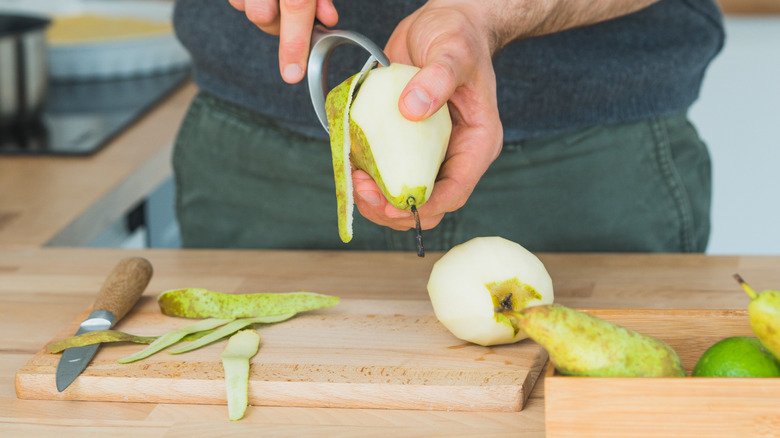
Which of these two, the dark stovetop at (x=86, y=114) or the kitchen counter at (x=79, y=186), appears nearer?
the kitchen counter at (x=79, y=186)

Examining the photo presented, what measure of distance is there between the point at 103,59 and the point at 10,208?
80 cm

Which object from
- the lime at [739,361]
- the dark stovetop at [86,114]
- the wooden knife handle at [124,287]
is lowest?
the dark stovetop at [86,114]

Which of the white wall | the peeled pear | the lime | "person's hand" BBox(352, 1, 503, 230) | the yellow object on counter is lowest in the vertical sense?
the white wall

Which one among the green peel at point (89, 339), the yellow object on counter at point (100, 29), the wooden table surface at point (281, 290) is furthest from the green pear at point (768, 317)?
the yellow object on counter at point (100, 29)

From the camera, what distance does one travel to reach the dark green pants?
1.21 metres

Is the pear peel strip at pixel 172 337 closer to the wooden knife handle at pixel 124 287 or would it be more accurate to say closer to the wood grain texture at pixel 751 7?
the wooden knife handle at pixel 124 287

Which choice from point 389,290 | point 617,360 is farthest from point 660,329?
point 389,290

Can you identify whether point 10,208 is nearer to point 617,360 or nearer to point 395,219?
point 395,219

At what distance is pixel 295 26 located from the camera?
832mm

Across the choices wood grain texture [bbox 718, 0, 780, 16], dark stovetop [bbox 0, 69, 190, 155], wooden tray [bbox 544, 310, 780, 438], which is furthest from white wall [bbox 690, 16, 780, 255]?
wooden tray [bbox 544, 310, 780, 438]

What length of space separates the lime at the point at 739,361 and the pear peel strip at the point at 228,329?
433mm

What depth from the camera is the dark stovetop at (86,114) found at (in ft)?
5.29

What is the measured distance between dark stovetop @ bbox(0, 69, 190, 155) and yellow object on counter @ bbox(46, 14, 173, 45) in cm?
11

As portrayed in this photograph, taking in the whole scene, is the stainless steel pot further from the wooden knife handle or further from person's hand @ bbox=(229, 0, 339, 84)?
person's hand @ bbox=(229, 0, 339, 84)
